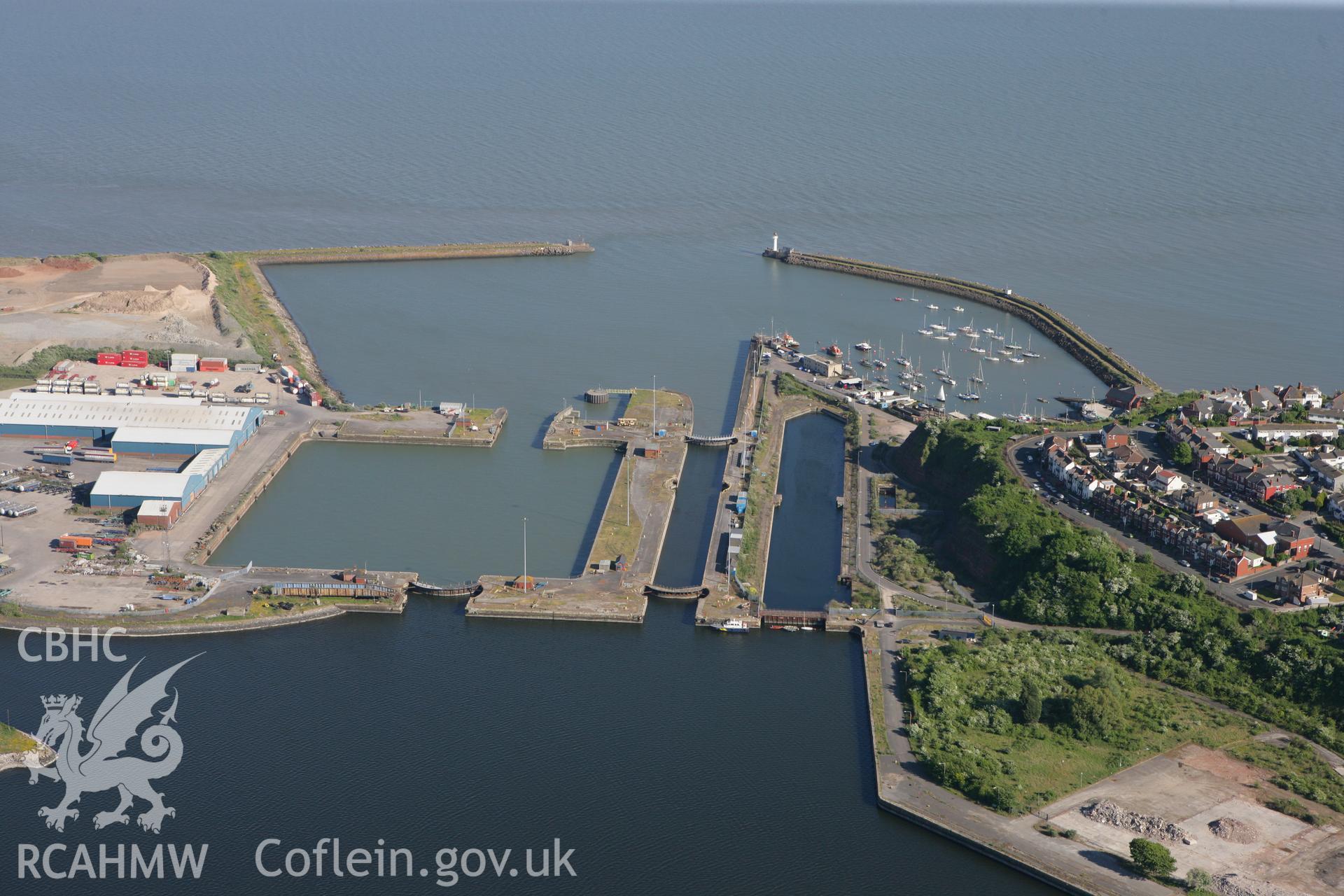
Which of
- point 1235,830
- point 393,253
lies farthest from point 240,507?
point 393,253

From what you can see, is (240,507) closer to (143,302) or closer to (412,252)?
(143,302)

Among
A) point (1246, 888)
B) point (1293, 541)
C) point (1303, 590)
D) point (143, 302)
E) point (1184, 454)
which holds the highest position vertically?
point (143, 302)

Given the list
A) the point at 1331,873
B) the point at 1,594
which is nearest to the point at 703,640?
the point at 1331,873

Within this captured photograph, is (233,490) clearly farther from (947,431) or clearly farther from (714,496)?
(947,431)

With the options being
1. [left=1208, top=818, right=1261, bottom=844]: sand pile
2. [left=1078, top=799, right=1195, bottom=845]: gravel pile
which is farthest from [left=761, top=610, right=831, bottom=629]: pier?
[left=1208, top=818, right=1261, bottom=844]: sand pile

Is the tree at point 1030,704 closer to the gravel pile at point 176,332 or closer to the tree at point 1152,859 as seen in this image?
the tree at point 1152,859

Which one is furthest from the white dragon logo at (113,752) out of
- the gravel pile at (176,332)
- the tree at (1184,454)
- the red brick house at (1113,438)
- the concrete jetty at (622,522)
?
the tree at (1184,454)
